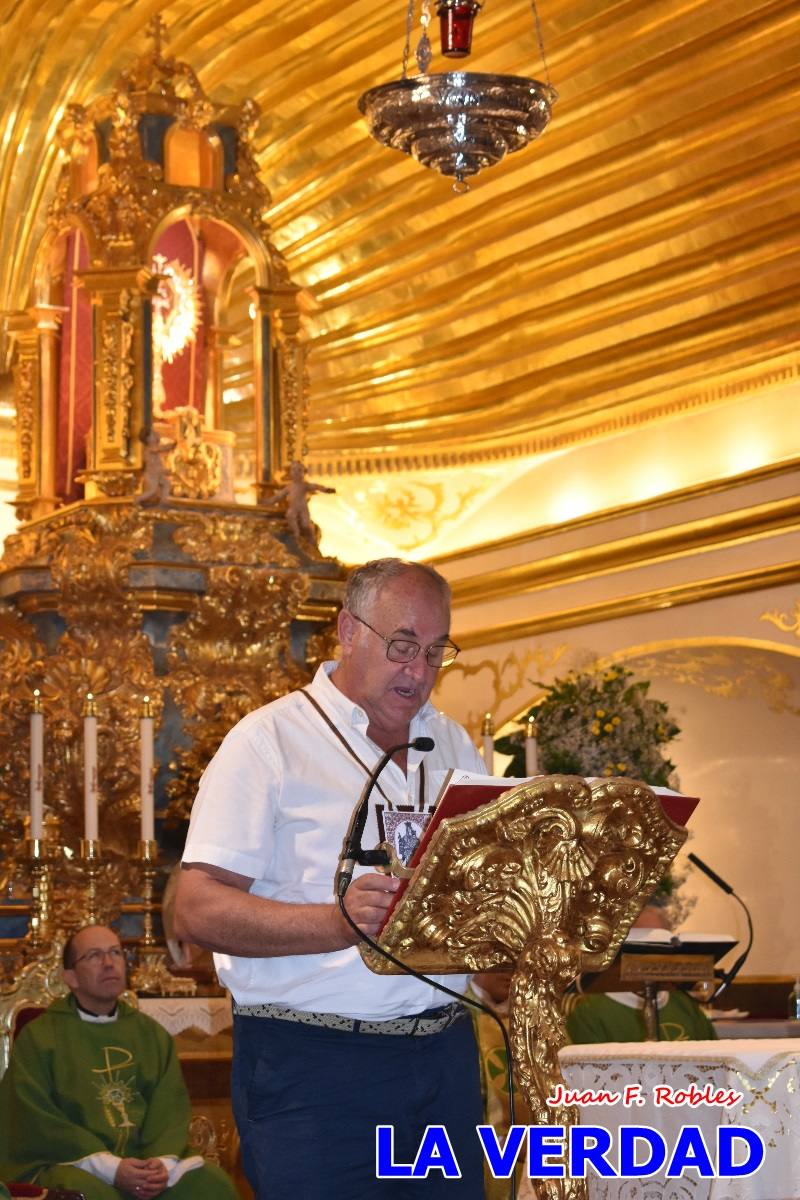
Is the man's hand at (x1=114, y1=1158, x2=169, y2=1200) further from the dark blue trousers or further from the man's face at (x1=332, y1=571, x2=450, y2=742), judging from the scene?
the man's face at (x1=332, y1=571, x2=450, y2=742)

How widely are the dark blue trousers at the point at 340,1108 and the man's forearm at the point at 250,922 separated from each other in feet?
0.57

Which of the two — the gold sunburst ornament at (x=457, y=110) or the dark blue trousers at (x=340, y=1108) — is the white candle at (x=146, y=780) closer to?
the gold sunburst ornament at (x=457, y=110)

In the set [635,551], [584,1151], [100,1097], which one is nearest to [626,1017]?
[100,1097]

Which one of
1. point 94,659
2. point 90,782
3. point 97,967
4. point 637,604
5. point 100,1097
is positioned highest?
point 637,604

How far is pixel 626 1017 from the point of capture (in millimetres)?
5703

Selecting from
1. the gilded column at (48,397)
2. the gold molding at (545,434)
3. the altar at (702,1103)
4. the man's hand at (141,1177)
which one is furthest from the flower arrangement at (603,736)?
the altar at (702,1103)

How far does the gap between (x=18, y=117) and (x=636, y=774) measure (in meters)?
5.54

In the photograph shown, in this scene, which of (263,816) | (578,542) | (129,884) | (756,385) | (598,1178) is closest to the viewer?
(263,816)

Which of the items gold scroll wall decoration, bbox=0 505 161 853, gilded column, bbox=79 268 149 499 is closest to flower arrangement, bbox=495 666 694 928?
gold scroll wall decoration, bbox=0 505 161 853

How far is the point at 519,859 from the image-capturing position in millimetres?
2602

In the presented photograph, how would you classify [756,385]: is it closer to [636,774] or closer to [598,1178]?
[636,774]

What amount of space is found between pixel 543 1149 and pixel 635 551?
6349 mm

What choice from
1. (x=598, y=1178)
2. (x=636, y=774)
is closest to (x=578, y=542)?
(x=636, y=774)

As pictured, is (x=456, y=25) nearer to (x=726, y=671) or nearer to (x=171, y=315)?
(x=171, y=315)
